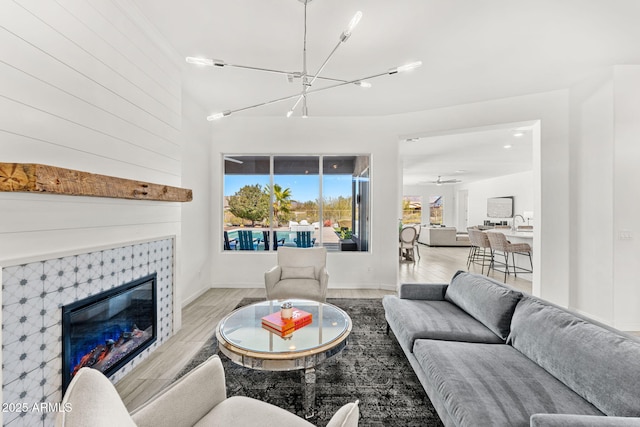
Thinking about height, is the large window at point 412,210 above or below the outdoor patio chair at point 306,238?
above

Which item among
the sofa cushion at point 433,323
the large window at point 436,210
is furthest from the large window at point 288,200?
the large window at point 436,210

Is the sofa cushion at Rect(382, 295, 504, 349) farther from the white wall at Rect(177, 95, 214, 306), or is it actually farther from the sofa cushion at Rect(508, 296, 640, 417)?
the white wall at Rect(177, 95, 214, 306)

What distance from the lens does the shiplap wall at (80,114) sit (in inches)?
54.8

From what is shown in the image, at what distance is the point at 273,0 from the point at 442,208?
12735 millimetres

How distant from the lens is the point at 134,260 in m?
2.27

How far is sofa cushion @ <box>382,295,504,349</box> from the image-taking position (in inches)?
77.2

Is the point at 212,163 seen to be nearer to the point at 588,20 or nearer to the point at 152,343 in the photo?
the point at 152,343

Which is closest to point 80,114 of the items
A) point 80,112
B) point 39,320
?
point 80,112

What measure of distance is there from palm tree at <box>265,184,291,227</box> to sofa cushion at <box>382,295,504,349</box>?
278 centimetres

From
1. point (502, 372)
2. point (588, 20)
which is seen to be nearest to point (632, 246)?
point (588, 20)

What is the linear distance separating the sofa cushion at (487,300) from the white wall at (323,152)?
6.75 feet

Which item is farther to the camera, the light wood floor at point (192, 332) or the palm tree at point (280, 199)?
the palm tree at point (280, 199)

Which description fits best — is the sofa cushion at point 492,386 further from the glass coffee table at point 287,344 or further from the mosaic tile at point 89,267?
the mosaic tile at point 89,267

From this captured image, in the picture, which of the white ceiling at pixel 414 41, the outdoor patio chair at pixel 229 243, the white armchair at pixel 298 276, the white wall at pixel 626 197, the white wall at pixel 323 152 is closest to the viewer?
the white ceiling at pixel 414 41
